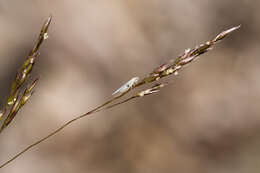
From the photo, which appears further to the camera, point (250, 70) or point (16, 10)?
point (250, 70)

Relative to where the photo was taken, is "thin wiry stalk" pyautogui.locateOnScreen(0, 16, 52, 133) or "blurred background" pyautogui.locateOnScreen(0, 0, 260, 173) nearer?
"thin wiry stalk" pyautogui.locateOnScreen(0, 16, 52, 133)

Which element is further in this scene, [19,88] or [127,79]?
[127,79]

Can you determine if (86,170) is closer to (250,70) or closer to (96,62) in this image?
(96,62)

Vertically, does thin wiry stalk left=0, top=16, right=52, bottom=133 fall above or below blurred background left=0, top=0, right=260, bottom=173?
below

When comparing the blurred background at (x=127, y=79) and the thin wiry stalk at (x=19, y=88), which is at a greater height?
the blurred background at (x=127, y=79)

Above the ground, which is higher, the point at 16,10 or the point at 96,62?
the point at 16,10

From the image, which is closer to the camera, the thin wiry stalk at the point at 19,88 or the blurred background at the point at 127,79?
the thin wiry stalk at the point at 19,88

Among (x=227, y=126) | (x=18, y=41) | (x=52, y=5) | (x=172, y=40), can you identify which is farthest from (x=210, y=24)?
(x=18, y=41)

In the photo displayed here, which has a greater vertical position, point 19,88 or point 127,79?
point 127,79
